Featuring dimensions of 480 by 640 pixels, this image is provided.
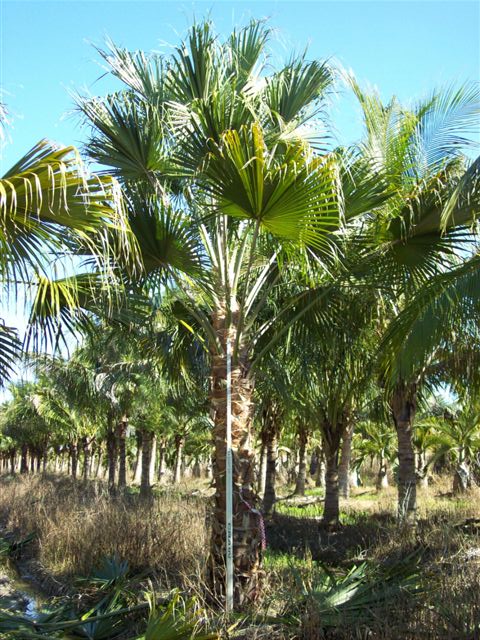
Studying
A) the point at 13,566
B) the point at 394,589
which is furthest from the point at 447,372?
the point at 13,566

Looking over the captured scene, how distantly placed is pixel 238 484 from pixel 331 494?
863 centimetres

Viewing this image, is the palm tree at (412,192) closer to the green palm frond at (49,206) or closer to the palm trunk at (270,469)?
the green palm frond at (49,206)

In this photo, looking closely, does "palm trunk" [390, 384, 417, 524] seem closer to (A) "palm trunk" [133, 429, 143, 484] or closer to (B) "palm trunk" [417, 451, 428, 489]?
(B) "palm trunk" [417, 451, 428, 489]

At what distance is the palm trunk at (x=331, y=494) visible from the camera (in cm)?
1393

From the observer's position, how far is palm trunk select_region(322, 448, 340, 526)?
45.7ft

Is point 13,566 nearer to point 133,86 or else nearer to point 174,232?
point 174,232

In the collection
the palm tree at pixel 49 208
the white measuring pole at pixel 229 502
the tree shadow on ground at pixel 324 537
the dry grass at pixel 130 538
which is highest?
the palm tree at pixel 49 208

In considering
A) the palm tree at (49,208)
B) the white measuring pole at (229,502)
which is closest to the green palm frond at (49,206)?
the palm tree at (49,208)

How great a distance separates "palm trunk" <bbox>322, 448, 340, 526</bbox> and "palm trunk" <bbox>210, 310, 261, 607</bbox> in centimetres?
827

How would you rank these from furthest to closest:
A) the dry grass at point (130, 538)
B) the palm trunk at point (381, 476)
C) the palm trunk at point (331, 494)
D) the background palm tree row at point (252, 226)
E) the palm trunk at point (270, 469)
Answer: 1. the palm trunk at point (381, 476)
2. the palm trunk at point (270, 469)
3. the palm trunk at point (331, 494)
4. the dry grass at point (130, 538)
5. the background palm tree row at point (252, 226)

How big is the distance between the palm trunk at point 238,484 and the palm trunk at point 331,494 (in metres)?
8.27

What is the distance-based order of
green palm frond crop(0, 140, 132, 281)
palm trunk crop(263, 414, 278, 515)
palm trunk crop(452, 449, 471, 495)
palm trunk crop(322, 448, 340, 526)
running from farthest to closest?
1. palm trunk crop(452, 449, 471, 495)
2. palm trunk crop(263, 414, 278, 515)
3. palm trunk crop(322, 448, 340, 526)
4. green palm frond crop(0, 140, 132, 281)

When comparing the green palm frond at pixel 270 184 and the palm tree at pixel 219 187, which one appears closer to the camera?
the green palm frond at pixel 270 184

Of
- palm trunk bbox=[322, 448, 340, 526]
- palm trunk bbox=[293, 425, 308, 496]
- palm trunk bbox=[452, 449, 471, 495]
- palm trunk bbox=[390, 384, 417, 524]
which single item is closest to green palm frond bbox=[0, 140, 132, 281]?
palm trunk bbox=[390, 384, 417, 524]
